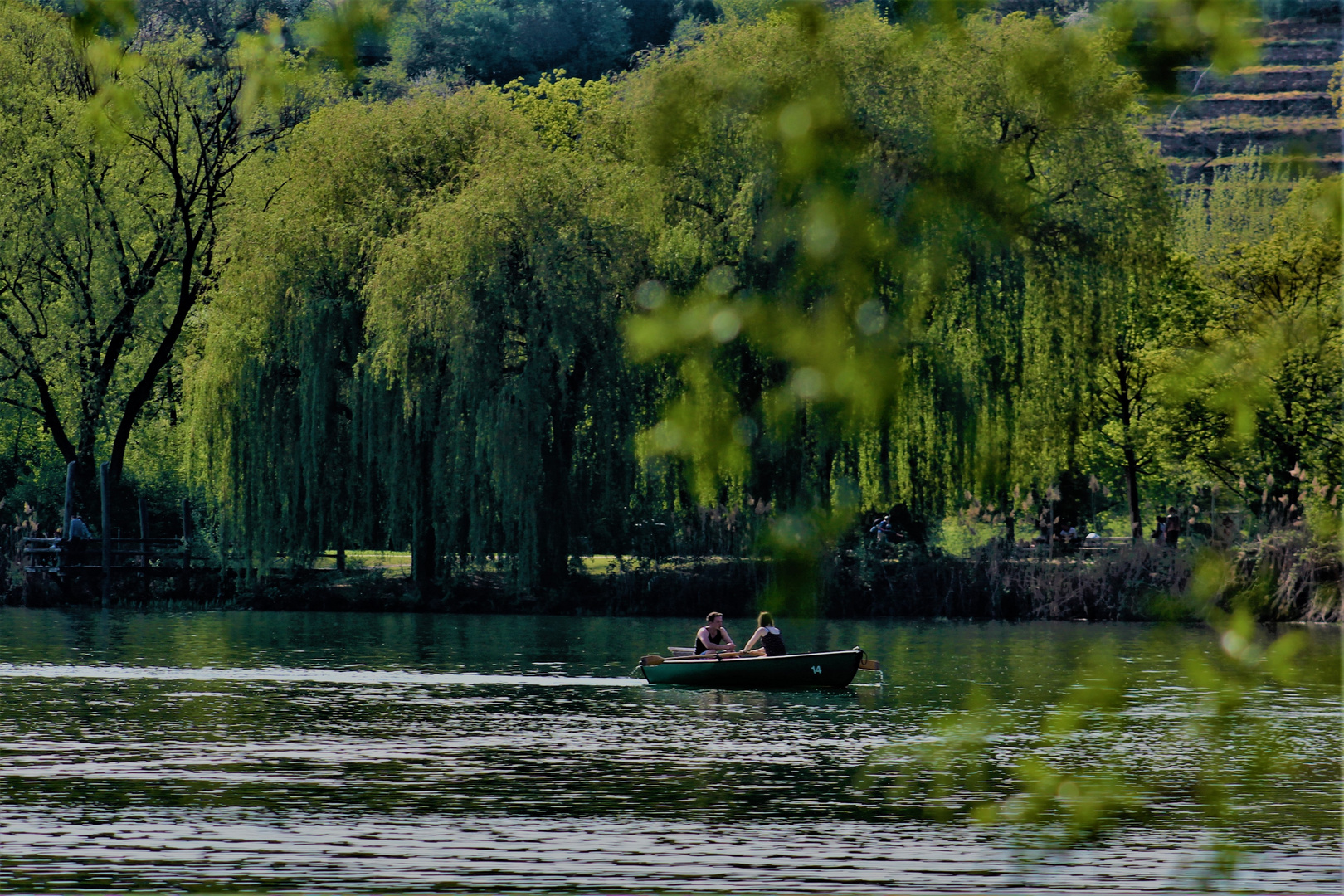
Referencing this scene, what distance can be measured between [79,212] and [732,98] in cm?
3966

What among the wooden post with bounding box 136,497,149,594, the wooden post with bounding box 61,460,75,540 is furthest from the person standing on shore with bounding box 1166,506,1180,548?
the wooden post with bounding box 61,460,75,540

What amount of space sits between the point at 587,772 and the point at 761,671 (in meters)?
8.55

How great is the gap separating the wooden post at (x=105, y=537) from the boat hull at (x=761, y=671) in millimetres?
18221

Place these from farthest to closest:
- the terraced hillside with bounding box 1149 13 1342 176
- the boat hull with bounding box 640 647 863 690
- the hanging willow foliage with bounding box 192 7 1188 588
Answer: the hanging willow foliage with bounding box 192 7 1188 588 < the boat hull with bounding box 640 647 863 690 < the terraced hillside with bounding box 1149 13 1342 176

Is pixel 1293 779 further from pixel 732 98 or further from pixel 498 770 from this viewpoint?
pixel 732 98

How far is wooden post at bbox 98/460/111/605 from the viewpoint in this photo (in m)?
39.1

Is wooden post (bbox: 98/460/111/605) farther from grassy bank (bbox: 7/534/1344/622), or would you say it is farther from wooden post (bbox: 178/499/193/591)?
grassy bank (bbox: 7/534/1344/622)

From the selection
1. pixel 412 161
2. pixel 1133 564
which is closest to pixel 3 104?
pixel 412 161

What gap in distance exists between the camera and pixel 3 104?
40.6 metres

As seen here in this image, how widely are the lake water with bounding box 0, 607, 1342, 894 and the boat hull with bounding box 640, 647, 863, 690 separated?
1.05 feet

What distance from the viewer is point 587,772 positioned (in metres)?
16.8

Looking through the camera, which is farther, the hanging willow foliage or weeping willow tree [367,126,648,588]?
weeping willow tree [367,126,648,588]

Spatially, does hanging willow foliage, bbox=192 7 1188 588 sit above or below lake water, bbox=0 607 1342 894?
above

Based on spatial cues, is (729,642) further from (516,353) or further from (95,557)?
(95,557)
